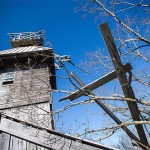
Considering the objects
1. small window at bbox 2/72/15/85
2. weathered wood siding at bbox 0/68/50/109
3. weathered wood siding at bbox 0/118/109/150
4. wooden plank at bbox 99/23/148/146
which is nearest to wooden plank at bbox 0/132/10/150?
weathered wood siding at bbox 0/118/109/150

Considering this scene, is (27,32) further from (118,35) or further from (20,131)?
(20,131)

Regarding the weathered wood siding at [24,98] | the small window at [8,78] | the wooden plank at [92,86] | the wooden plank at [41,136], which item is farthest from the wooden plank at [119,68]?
the small window at [8,78]

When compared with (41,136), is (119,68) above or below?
above

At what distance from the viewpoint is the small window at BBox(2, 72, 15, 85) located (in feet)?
38.6

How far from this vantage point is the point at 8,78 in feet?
39.3

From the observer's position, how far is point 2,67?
12570 mm

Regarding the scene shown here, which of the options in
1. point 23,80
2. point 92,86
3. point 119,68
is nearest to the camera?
point 119,68

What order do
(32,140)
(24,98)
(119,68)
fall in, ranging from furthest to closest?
(24,98), (119,68), (32,140)

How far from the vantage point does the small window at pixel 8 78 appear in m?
11.8

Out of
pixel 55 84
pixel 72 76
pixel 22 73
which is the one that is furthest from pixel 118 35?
pixel 55 84

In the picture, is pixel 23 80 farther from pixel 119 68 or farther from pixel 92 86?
pixel 119 68

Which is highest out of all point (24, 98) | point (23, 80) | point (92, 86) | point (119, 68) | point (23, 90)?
point (23, 80)

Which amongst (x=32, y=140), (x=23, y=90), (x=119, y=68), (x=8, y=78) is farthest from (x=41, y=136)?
(x=8, y=78)

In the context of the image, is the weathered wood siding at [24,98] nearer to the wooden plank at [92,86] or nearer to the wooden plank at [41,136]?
the wooden plank at [92,86]
